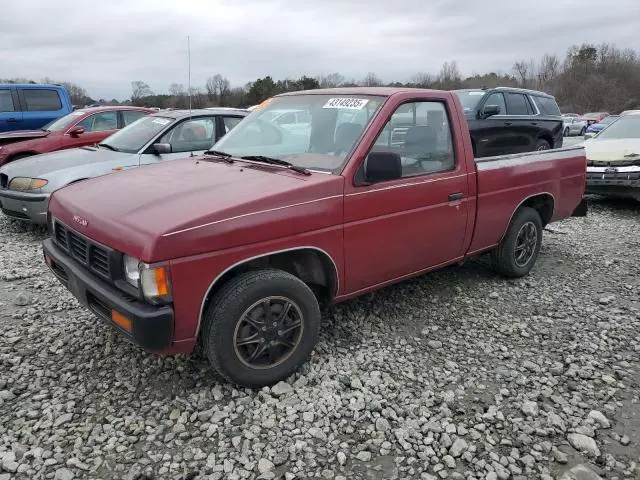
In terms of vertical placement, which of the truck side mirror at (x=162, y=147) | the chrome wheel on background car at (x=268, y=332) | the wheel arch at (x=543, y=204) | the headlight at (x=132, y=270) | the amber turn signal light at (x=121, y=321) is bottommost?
the chrome wheel on background car at (x=268, y=332)

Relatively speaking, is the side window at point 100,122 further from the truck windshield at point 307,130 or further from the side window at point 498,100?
the side window at point 498,100

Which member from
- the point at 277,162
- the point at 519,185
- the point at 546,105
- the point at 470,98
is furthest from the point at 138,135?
the point at 546,105

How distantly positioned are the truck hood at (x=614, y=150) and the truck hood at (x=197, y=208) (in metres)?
7.14

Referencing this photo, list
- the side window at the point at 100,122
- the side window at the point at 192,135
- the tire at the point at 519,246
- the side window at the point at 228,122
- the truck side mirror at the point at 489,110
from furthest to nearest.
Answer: the truck side mirror at the point at 489,110
the side window at the point at 100,122
the side window at the point at 228,122
the side window at the point at 192,135
the tire at the point at 519,246

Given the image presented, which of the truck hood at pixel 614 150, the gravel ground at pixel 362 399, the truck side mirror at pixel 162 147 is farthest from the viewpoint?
the truck hood at pixel 614 150

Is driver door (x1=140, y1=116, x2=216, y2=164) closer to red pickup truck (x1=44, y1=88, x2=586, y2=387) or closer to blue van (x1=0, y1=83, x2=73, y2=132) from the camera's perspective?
red pickup truck (x1=44, y1=88, x2=586, y2=387)

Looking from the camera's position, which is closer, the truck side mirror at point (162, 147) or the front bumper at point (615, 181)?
the truck side mirror at point (162, 147)

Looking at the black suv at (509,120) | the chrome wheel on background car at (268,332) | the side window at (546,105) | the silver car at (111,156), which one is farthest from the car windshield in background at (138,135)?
the side window at (546,105)

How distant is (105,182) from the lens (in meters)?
3.66

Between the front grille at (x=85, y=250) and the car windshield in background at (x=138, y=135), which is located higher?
the car windshield in background at (x=138, y=135)

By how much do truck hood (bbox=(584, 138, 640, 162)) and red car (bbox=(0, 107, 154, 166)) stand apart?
8.38m

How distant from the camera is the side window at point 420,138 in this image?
12.3 ft

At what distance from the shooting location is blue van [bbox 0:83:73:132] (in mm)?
11570

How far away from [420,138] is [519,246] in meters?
1.88
